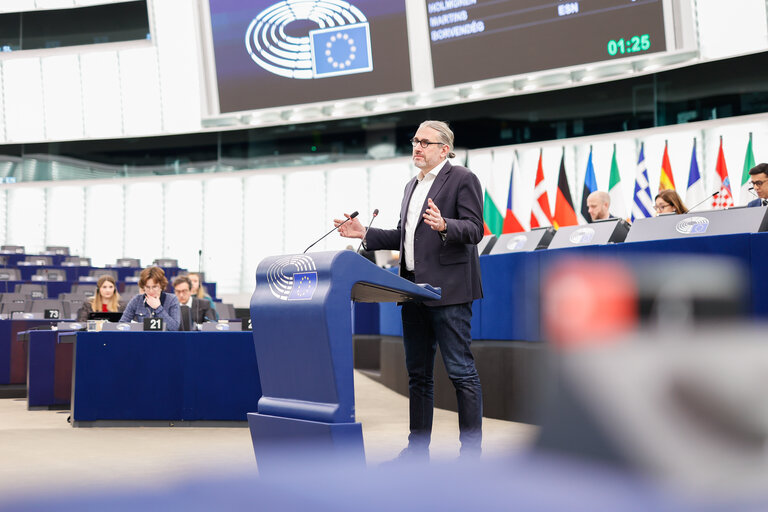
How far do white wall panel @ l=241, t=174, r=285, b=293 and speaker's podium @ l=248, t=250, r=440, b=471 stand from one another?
14.4m

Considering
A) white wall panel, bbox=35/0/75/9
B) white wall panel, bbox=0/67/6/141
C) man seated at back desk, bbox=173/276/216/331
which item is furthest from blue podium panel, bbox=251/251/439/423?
white wall panel, bbox=0/67/6/141

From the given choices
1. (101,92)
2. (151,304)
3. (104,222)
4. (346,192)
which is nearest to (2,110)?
(101,92)

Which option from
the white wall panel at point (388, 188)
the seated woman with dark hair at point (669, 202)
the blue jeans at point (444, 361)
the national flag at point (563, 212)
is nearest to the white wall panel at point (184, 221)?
the white wall panel at point (388, 188)

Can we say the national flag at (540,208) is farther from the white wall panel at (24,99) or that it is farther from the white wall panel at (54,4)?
the white wall panel at (24,99)

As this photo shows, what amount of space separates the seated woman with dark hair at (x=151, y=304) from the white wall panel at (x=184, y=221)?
11906 mm

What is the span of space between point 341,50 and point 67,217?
334 inches

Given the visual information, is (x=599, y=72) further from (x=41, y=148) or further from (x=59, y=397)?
(x=41, y=148)

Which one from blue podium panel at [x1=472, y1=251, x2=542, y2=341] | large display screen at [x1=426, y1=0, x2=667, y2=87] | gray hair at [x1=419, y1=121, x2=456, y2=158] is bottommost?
blue podium panel at [x1=472, y1=251, x2=542, y2=341]

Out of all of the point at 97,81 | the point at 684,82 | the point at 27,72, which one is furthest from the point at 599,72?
the point at 27,72

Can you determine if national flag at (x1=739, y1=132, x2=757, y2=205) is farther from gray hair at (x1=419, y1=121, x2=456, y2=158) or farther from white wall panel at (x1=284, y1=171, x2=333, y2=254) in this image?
gray hair at (x1=419, y1=121, x2=456, y2=158)

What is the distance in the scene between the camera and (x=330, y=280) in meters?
2.43

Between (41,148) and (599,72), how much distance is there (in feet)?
42.0

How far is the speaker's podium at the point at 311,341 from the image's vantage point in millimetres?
2398

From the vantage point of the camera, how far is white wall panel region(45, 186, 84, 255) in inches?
722
